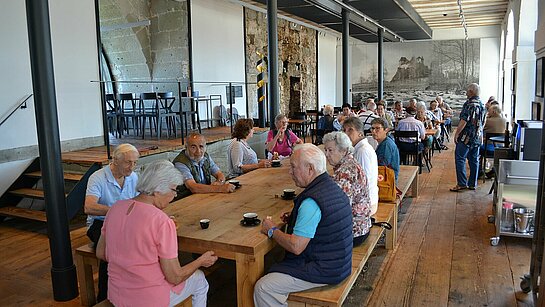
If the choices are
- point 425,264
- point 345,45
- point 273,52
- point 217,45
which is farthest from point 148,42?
point 425,264

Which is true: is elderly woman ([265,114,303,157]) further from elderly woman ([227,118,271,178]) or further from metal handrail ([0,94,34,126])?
metal handrail ([0,94,34,126])

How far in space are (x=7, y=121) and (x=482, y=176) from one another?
7.03 metres

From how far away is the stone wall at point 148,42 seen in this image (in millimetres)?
9539

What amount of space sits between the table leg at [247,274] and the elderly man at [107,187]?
1.20 meters

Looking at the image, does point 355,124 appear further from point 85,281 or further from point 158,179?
point 85,281

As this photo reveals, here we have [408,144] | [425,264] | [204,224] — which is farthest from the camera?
[408,144]

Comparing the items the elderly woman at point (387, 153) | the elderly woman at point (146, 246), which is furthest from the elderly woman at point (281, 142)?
the elderly woman at point (146, 246)

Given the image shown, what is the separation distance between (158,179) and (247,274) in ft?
2.42

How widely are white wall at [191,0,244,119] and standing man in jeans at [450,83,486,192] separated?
581 cm

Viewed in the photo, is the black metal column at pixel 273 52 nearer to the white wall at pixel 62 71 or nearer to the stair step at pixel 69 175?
the white wall at pixel 62 71

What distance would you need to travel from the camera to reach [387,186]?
419 cm

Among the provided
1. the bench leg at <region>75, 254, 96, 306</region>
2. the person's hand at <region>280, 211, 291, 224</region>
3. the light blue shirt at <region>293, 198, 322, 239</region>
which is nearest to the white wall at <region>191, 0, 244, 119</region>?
the bench leg at <region>75, 254, 96, 306</region>

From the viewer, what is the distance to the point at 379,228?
3.54m

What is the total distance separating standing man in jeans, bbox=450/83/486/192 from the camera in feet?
19.7
